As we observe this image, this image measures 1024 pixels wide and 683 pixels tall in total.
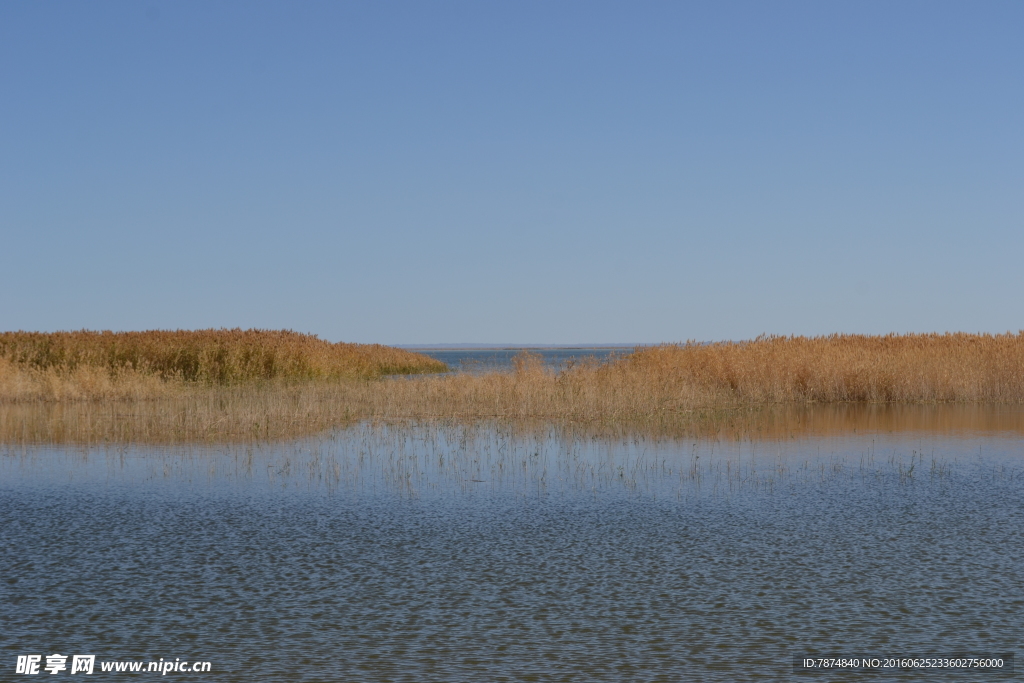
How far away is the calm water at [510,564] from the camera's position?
5035 millimetres

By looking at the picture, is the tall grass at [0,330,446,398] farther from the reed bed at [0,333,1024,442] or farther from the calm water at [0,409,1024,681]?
the calm water at [0,409,1024,681]

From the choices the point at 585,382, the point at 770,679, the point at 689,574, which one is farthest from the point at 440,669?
the point at 585,382

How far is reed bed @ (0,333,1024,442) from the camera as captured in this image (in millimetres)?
16406

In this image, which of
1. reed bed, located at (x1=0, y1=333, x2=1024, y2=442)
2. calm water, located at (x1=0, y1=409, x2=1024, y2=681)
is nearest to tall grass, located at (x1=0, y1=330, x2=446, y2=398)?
reed bed, located at (x1=0, y1=333, x2=1024, y2=442)

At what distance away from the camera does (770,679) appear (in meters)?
4.62

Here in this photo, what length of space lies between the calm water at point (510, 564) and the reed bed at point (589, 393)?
408 cm

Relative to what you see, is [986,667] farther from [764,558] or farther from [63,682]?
[63,682]

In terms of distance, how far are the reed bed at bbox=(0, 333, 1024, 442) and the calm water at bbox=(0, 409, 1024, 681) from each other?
4.08 m

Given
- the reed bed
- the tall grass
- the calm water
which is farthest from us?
the tall grass

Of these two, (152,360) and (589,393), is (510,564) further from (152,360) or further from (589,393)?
(152,360)

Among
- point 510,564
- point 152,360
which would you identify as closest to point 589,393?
point 510,564

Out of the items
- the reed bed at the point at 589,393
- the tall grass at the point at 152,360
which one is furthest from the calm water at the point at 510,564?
the tall grass at the point at 152,360

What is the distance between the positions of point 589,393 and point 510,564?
1191cm

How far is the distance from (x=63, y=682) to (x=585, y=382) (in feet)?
54.8
